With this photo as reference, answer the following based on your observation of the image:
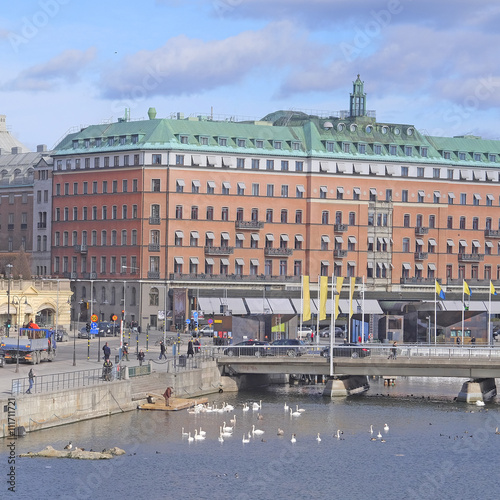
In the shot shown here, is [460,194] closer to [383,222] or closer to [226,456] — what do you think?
[383,222]

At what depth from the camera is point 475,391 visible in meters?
104

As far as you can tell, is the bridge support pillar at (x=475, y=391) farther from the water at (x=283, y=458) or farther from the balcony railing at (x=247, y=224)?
the balcony railing at (x=247, y=224)

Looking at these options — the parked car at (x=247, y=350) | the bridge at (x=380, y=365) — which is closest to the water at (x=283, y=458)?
the bridge at (x=380, y=365)

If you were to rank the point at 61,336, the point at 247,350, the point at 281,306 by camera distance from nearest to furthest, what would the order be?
the point at 247,350 → the point at 61,336 → the point at 281,306

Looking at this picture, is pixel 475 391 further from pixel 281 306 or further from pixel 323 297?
pixel 281 306

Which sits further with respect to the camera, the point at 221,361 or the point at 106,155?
the point at 106,155

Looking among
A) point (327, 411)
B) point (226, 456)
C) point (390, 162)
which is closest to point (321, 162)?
point (390, 162)

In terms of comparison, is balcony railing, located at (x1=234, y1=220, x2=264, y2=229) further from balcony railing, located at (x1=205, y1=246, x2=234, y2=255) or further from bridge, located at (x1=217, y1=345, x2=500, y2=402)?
bridge, located at (x1=217, y1=345, x2=500, y2=402)

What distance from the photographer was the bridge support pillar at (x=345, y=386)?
105625mm

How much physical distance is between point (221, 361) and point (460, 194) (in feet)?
267

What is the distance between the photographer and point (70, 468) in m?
71.1

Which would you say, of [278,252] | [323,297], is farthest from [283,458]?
[278,252]

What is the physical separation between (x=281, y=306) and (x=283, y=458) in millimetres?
81078

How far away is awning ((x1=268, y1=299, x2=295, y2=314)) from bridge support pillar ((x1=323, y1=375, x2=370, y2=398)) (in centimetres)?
4674
